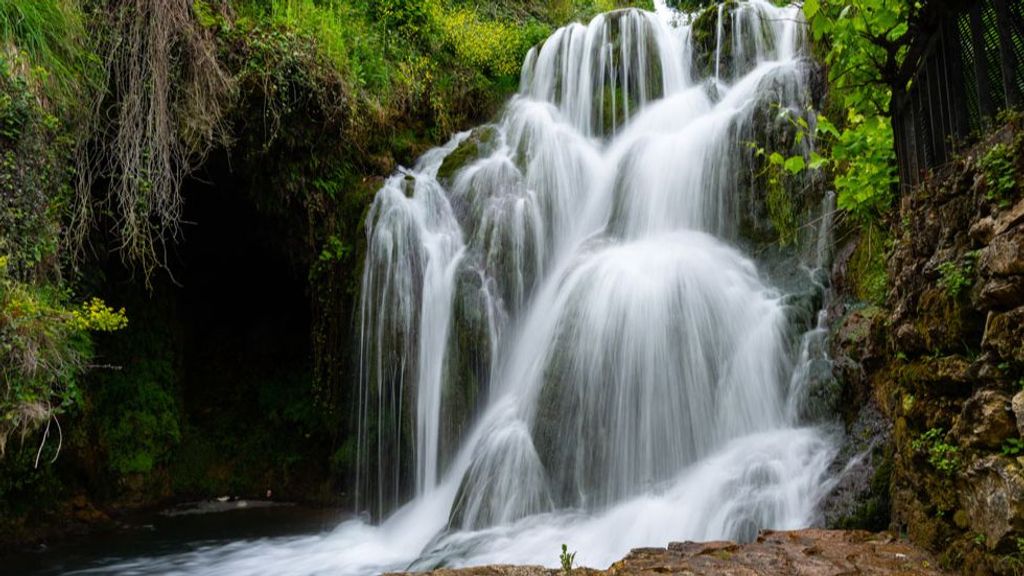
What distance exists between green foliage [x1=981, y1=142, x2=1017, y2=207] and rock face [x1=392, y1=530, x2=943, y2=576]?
172 cm

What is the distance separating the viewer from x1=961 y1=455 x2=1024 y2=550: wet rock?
269 cm

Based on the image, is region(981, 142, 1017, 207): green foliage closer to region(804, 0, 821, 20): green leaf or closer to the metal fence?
the metal fence

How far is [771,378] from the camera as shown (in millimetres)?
6031

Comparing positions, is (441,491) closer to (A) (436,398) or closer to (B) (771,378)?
(A) (436,398)

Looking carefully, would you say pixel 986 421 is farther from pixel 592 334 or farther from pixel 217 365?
pixel 217 365

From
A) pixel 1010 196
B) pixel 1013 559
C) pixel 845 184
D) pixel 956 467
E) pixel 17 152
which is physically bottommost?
pixel 1013 559

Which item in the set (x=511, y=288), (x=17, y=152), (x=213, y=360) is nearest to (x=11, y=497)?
(x=213, y=360)

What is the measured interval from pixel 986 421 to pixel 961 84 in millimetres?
1845

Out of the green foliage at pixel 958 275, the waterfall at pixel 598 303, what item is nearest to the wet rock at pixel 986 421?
the green foliage at pixel 958 275

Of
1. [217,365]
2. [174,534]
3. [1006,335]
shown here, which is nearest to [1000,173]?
[1006,335]

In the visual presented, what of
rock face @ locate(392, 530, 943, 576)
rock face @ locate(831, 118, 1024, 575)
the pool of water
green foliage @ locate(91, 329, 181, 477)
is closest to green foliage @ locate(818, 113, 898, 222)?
rock face @ locate(831, 118, 1024, 575)

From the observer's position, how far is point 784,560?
3561mm

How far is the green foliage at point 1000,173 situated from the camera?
2934 millimetres

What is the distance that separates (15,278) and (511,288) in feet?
15.7
